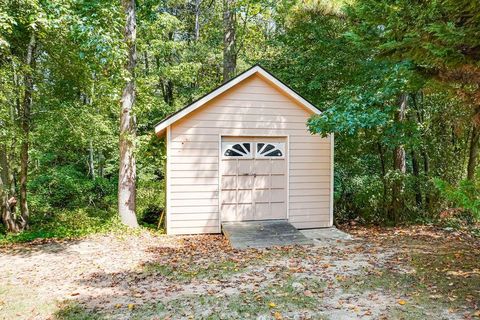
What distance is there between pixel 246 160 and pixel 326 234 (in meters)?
2.53

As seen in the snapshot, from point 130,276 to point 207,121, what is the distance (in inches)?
155

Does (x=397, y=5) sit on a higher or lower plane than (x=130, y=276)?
higher

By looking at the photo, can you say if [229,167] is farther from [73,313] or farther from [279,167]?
[73,313]

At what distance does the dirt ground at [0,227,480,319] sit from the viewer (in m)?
3.92

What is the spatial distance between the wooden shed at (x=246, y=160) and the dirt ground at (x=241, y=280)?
1.12 m

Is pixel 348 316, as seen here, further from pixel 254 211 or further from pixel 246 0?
pixel 246 0

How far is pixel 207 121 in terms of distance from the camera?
798cm

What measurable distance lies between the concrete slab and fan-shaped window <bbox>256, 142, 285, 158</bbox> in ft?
6.52

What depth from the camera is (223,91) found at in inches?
312

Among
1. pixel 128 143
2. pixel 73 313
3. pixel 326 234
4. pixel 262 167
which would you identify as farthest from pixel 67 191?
pixel 73 313

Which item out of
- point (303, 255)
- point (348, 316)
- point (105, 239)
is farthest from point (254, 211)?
point (348, 316)

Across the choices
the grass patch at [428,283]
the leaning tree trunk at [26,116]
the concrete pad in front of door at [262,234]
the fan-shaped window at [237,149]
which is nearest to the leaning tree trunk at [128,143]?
the leaning tree trunk at [26,116]

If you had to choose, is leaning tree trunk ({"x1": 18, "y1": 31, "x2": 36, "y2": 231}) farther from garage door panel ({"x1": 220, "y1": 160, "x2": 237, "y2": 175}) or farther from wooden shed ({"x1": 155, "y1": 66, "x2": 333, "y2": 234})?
garage door panel ({"x1": 220, "y1": 160, "x2": 237, "y2": 175})

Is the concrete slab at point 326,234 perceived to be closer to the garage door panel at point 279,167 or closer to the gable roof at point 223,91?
the garage door panel at point 279,167
